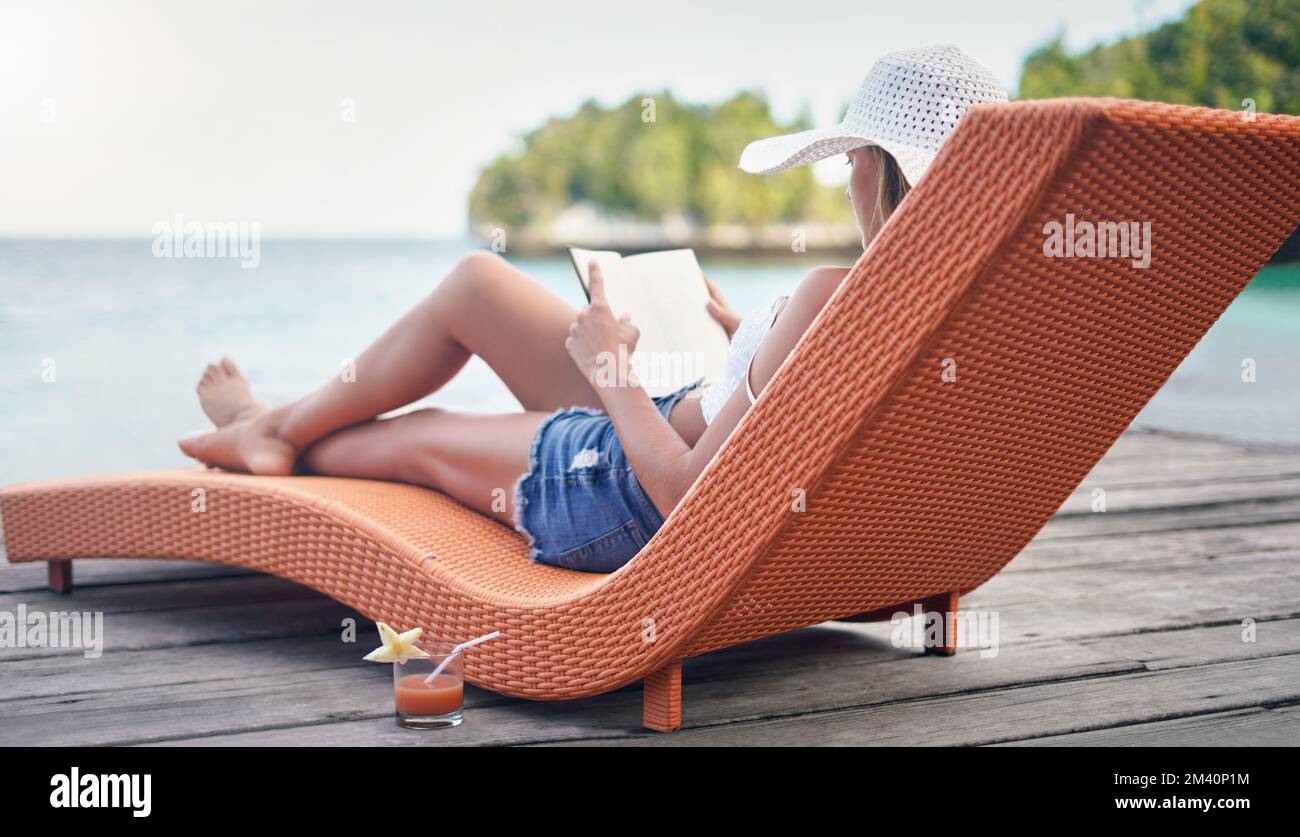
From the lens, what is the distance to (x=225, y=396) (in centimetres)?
272

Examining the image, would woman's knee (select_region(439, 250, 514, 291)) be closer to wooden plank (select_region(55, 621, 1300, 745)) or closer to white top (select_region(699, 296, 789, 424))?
white top (select_region(699, 296, 789, 424))

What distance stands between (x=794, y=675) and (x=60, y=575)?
1675mm

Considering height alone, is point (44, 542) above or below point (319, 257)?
below

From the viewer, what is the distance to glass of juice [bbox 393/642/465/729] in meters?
1.81

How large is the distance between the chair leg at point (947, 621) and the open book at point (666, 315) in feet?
2.04

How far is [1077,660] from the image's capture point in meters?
2.22

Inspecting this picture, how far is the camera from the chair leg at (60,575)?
2.66 m

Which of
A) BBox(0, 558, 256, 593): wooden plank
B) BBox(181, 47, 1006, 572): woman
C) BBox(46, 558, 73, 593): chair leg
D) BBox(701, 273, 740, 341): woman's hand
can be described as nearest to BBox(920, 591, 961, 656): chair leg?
BBox(181, 47, 1006, 572): woman

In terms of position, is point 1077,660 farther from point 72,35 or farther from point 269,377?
point 72,35

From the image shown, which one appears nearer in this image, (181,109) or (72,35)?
(72,35)

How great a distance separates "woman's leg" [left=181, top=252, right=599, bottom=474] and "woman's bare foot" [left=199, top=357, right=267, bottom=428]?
19cm
